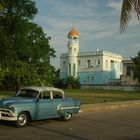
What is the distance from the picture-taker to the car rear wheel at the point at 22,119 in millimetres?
16442

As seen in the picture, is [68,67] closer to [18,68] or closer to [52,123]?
[18,68]

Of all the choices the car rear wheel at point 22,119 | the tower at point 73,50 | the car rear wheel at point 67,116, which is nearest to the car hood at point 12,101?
the car rear wheel at point 22,119

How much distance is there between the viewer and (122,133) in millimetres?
15398

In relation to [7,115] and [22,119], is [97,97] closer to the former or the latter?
[22,119]

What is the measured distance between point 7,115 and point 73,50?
108204 millimetres

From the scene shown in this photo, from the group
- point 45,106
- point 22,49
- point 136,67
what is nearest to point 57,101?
point 45,106

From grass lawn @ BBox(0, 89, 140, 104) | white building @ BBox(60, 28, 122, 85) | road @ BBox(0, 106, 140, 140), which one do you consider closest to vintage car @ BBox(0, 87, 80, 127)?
road @ BBox(0, 106, 140, 140)

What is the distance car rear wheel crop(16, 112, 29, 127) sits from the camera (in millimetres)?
16442

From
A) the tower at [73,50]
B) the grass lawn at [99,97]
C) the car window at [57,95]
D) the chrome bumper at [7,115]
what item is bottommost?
the chrome bumper at [7,115]

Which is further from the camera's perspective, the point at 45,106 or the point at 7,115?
the point at 45,106

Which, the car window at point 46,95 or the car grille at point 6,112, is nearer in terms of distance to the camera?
the car grille at point 6,112

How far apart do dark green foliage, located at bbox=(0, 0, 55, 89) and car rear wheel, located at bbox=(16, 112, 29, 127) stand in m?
7.38

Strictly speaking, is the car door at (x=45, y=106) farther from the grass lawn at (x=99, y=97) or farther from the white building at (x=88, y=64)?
the white building at (x=88, y=64)

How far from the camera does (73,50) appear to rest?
407 feet
